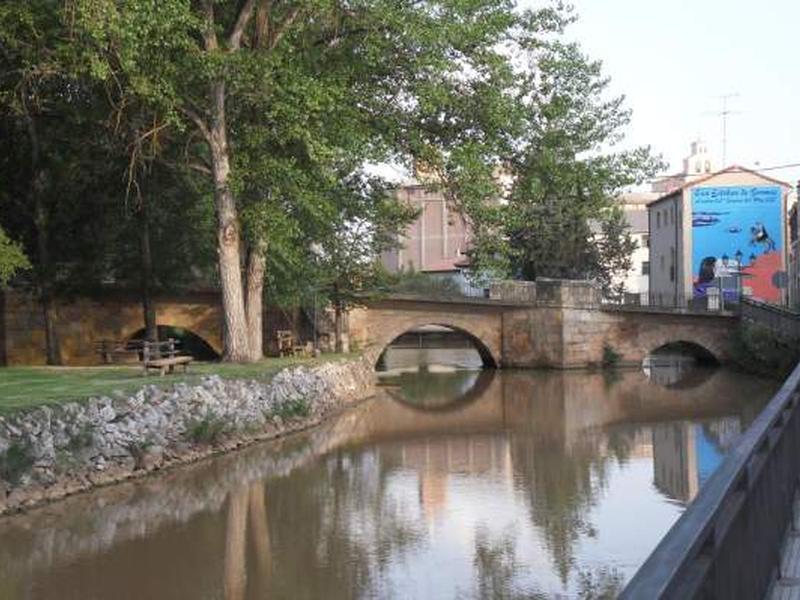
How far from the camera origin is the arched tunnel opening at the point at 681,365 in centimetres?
4406

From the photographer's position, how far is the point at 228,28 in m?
26.8

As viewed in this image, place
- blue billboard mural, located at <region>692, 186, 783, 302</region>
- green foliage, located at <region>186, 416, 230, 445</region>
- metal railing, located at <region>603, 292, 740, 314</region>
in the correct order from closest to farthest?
green foliage, located at <region>186, 416, 230, 445</region> → metal railing, located at <region>603, 292, 740, 314</region> → blue billboard mural, located at <region>692, 186, 783, 302</region>

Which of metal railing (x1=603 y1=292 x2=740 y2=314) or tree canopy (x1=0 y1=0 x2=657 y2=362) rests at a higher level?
tree canopy (x1=0 y1=0 x2=657 y2=362)

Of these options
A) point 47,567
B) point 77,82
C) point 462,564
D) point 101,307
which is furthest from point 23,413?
point 101,307

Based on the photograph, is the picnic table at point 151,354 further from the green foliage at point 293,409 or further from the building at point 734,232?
the building at point 734,232

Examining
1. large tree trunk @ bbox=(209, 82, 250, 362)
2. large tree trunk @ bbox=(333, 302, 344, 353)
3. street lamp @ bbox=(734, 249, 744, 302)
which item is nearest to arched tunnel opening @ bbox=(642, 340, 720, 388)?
street lamp @ bbox=(734, 249, 744, 302)

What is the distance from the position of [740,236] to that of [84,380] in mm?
48537

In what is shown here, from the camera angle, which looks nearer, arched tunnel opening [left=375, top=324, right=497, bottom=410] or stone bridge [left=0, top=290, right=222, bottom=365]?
stone bridge [left=0, top=290, right=222, bottom=365]

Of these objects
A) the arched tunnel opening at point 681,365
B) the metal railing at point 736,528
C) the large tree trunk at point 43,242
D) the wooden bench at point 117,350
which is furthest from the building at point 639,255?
the metal railing at point 736,528

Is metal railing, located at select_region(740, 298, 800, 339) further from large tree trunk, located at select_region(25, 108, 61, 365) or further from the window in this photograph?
large tree trunk, located at select_region(25, 108, 61, 365)

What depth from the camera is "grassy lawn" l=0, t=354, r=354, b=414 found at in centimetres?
1653

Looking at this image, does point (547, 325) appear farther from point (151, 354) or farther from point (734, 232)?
point (151, 354)

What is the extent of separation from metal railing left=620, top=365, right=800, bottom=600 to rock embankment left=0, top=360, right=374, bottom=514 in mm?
9831

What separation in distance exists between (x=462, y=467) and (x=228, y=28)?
43.9 feet
